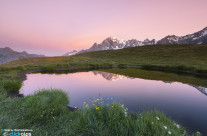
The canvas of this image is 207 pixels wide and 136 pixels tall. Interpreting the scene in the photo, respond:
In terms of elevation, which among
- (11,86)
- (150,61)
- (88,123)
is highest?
(11,86)

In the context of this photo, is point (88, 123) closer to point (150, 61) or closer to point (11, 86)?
point (11, 86)

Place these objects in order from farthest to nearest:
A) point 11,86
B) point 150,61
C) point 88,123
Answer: point 150,61, point 11,86, point 88,123

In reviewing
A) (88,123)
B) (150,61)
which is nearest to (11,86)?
(88,123)

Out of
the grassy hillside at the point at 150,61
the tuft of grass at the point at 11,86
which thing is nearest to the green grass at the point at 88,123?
the tuft of grass at the point at 11,86

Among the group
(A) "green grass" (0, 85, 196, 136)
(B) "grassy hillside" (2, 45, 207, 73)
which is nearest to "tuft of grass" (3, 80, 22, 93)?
(A) "green grass" (0, 85, 196, 136)

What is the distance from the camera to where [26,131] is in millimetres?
4594

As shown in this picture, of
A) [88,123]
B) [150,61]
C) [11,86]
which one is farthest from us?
[150,61]

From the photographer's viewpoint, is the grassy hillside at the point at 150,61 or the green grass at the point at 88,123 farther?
the grassy hillside at the point at 150,61

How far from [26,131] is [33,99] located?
3.48 meters

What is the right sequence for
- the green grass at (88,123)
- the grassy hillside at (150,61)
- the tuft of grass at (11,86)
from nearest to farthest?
the green grass at (88,123) → the tuft of grass at (11,86) → the grassy hillside at (150,61)

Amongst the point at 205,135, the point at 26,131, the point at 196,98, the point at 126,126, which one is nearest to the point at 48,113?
the point at 26,131

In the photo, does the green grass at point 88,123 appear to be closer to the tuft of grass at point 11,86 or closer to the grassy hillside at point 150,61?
the tuft of grass at point 11,86

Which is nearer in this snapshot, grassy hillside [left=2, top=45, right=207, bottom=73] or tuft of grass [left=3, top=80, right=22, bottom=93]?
tuft of grass [left=3, top=80, right=22, bottom=93]

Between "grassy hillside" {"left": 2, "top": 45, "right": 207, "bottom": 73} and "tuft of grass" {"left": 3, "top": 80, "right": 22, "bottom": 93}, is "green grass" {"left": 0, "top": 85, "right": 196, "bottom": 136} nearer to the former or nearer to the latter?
"tuft of grass" {"left": 3, "top": 80, "right": 22, "bottom": 93}
